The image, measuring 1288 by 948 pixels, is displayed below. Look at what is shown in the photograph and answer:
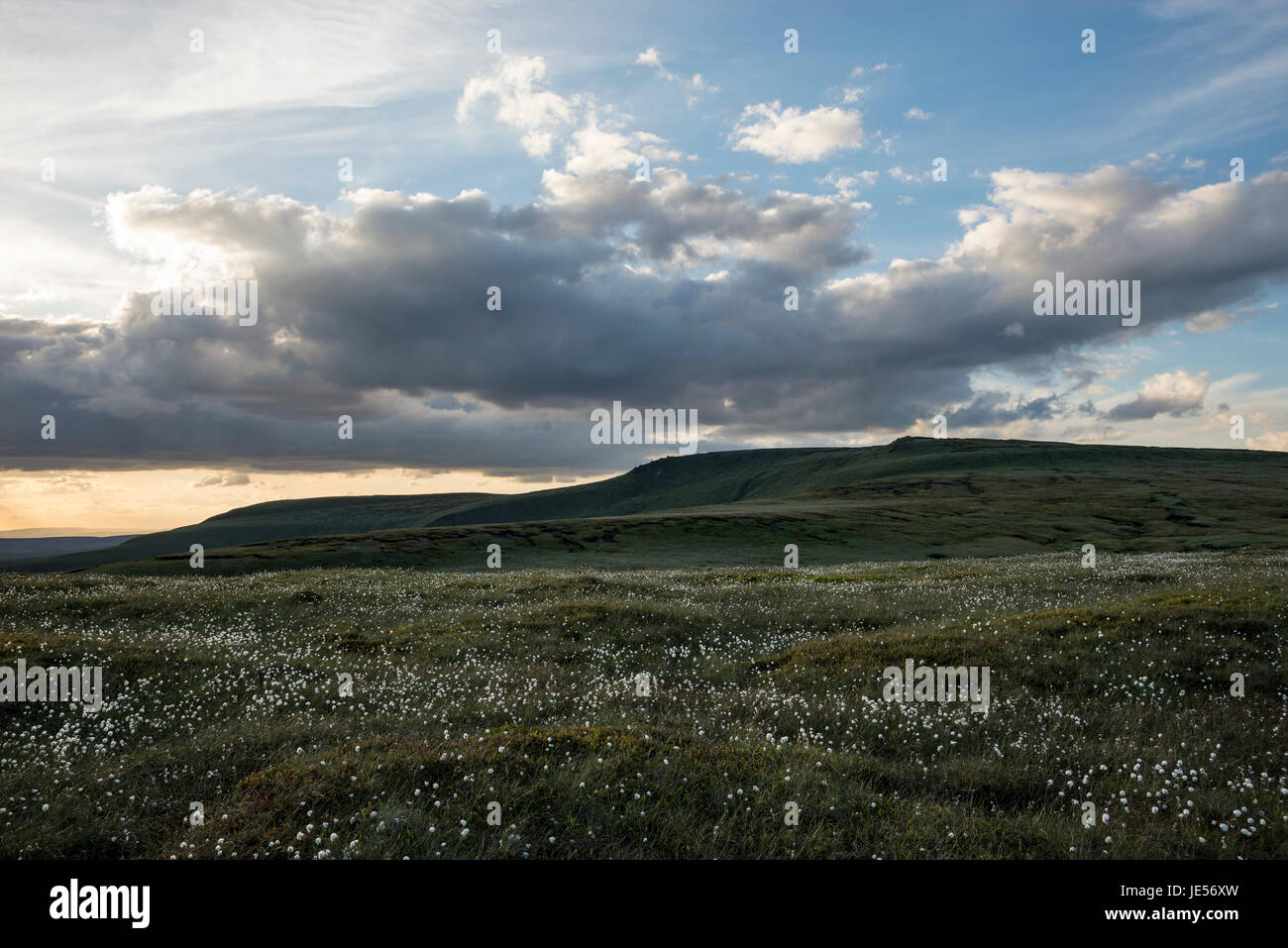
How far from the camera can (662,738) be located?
9.78 metres

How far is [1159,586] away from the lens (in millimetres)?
24594

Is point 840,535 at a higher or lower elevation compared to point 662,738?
lower

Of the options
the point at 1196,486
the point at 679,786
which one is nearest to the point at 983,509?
the point at 1196,486

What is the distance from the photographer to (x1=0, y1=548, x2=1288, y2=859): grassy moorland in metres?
7.18

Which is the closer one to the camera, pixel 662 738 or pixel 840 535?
pixel 662 738

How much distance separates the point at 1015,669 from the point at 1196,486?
190 m

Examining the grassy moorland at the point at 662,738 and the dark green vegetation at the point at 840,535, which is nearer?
the grassy moorland at the point at 662,738

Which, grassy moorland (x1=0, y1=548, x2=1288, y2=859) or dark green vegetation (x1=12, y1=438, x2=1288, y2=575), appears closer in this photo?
grassy moorland (x1=0, y1=548, x2=1288, y2=859)

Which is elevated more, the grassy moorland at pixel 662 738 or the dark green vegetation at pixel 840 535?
the grassy moorland at pixel 662 738

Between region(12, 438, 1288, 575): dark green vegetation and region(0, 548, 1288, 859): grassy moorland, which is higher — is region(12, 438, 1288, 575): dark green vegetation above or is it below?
below

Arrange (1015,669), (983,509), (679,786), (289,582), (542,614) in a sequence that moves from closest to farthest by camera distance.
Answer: (679,786)
(1015,669)
(542,614)
(289,582)
(983,509)

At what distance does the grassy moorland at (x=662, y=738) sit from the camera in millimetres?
7176
